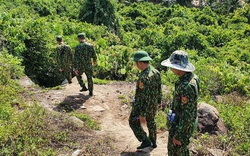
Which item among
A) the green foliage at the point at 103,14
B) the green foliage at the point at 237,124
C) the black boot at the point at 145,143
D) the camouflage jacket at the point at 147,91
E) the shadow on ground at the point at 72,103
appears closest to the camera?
the camouflage jacket at the point at 147,91

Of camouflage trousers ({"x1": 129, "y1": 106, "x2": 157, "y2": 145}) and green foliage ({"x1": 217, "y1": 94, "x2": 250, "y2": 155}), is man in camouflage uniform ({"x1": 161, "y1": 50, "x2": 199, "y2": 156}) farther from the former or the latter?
green foliage ({"x1": 217, "y1": 94, "x2": 250, "y2": 155})

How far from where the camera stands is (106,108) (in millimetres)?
8266

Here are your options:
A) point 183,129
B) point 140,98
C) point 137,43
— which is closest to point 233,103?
point 140,98

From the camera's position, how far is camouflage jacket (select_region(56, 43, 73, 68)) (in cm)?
960

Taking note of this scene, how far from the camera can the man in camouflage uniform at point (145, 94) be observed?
196 inches

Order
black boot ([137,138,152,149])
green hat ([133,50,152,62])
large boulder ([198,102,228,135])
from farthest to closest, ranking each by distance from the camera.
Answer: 1. large boulder ([198,102,228,135])
2. black boot ([137,138,152,149])
3. green hat ([133,50,152,62])

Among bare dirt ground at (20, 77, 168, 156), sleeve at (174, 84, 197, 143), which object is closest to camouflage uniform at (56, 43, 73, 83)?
bare dirt ground at (20, 77, 168, 156)

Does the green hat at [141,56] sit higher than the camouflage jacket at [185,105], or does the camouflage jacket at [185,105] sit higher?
the green hat at [141,56]

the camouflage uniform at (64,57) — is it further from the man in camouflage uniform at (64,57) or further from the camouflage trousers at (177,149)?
the camouflage trousers at (177,149)

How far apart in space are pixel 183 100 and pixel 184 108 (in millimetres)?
119

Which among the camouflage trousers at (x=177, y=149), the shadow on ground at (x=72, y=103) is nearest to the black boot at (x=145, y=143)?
the camouflage trousers at (x=177, y=149)

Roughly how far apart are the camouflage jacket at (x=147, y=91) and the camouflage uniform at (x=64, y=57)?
512 centimetres

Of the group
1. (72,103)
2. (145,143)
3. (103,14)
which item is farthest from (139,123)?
(103,14)

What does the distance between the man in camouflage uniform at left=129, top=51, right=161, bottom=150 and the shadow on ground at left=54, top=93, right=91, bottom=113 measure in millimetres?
2710
